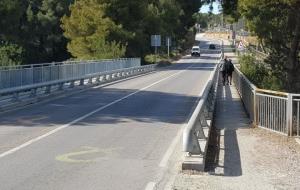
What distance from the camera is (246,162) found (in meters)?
12.0

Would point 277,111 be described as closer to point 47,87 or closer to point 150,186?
point 150,186

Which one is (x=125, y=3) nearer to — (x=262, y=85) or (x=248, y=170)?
(x=262, y=85)

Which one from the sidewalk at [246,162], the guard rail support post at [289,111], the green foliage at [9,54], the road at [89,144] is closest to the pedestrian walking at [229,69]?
the green foliage at [9,54]

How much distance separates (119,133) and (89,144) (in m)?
2.02

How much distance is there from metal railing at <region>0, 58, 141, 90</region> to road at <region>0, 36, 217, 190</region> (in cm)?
166

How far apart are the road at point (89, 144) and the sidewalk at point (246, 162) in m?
0.84

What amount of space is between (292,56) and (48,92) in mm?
10778

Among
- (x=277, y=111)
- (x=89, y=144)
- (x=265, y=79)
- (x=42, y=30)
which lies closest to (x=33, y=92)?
(x=265, y=79)

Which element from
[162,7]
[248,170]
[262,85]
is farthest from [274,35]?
[162,7]

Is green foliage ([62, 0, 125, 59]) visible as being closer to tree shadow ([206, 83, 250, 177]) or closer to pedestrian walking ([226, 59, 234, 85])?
pedestrian walking ([226, 59, 234, 85])

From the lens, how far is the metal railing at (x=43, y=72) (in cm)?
2370

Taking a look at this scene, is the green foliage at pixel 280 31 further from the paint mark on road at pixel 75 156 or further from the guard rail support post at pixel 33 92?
the paint mark on road at pixel 75 156

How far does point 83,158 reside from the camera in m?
11.7

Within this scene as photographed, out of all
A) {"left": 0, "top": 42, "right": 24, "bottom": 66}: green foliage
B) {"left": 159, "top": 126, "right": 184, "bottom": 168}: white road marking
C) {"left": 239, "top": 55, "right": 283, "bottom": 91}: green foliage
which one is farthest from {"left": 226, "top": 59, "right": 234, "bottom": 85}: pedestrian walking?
{"left": 159, "top": 126, "right": 184, "bottom": 168}: white road marking
